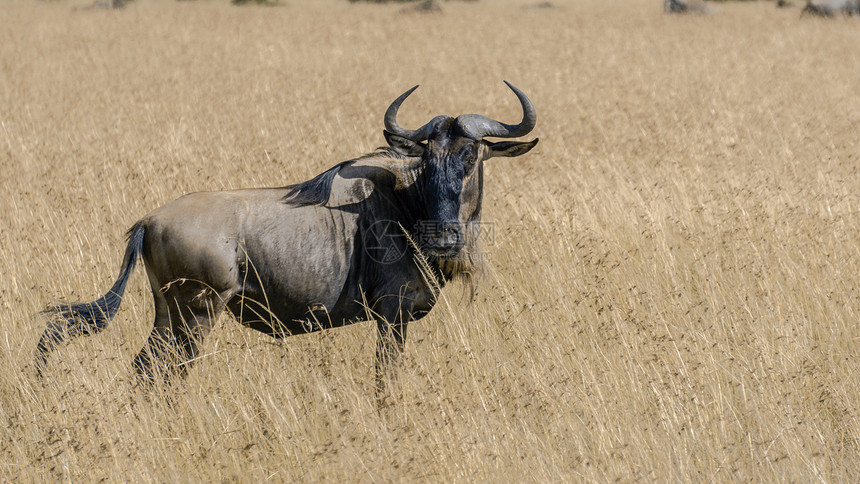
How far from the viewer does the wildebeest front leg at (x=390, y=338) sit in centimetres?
426

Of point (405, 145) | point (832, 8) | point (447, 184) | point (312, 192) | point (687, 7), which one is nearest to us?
point (447, 184)

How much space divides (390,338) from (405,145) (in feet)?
3.67

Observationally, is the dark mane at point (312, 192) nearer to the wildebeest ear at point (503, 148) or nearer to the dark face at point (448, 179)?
the dark face at point (448, 179)

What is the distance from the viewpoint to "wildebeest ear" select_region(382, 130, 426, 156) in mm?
4457

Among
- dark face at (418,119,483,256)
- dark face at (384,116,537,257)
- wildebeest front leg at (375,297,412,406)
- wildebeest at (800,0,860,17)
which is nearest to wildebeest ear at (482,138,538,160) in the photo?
dark face at (384,116,537,257)

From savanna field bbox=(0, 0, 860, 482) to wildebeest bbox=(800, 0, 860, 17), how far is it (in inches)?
471

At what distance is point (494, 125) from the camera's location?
4.48 m

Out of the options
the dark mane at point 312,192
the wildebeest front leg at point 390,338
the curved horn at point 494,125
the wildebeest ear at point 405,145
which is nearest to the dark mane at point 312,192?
Answer: the dark mane at point 312,192

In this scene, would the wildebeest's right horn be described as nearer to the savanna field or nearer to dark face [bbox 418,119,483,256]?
dark face [bbox 418,119,483,256]

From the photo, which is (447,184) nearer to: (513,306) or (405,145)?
(405,145)

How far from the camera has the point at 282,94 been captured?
11.9 metres

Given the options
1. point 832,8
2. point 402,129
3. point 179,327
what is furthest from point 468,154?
point 832,8

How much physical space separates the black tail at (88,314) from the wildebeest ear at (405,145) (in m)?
1.44

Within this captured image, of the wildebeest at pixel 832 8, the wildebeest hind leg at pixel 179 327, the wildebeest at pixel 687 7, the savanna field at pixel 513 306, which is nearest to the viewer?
the savanna field at pixel 513 306
